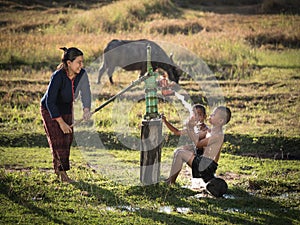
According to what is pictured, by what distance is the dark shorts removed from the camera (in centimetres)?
614

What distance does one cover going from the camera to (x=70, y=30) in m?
18.3

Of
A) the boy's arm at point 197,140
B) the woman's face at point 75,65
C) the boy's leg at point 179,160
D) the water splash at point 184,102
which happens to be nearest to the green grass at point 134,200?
the boy's leg at point 179,160

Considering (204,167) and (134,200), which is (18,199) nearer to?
(134,200)

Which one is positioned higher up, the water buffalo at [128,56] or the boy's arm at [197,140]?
the water buffalo at [128,56]

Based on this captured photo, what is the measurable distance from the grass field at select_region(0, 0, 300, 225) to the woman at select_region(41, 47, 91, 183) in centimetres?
35

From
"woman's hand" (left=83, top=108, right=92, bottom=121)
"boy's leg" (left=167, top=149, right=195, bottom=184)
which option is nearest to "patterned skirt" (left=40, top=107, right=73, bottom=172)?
"woman's hand" (left=83, top=108, right=92, bottom=121)

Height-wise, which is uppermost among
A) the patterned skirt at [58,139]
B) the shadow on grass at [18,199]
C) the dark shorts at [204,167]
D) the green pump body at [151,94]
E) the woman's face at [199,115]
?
the green pump body at [151,94]

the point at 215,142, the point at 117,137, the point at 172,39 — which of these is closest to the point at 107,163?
the point at 117,137

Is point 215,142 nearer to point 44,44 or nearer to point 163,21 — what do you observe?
point 44,44

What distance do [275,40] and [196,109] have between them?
10921 millimetres

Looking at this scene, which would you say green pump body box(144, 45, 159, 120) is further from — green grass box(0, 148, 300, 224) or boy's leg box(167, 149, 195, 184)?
green grass box(0, 148, 300, 224)

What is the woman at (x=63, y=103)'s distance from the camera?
6.15m

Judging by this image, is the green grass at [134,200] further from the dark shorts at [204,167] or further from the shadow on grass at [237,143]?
the shadow on grass at [237,143]

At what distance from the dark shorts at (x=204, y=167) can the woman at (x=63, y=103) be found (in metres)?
1.26
